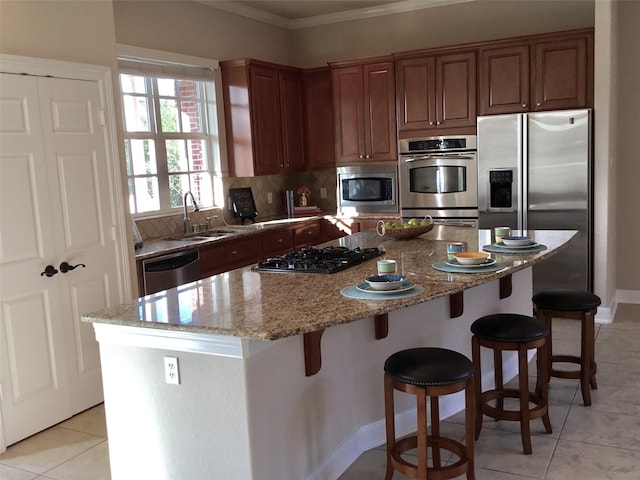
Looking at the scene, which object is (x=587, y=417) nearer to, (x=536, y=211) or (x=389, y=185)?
(x=536, y=211)

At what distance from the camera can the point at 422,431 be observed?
2467mm

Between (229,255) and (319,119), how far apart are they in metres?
2.16

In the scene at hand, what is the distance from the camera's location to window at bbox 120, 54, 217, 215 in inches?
199

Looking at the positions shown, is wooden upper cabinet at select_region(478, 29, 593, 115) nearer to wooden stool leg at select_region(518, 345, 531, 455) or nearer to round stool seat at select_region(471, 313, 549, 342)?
round stool seat at select_region(471, 313, 549, 342)

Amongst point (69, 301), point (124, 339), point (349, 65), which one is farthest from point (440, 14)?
point (124, 339)

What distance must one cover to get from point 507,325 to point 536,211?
2.45 m

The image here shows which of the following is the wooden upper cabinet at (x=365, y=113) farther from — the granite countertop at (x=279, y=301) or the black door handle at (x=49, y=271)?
the black door handle at (x=49, y=271)

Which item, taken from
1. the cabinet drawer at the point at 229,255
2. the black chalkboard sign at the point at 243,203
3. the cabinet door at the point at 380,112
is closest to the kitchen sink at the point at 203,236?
the cabinet drawer at the point at 229,255

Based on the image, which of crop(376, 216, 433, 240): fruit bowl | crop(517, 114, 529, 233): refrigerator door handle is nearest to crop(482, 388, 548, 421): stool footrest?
crop(376, 216, 433, 240): fruit bowl

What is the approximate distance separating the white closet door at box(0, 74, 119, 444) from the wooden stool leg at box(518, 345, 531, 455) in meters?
2.52

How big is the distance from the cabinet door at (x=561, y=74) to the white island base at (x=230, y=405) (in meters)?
3.13

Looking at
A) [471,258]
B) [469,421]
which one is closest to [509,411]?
[469,421]

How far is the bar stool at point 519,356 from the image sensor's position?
117 inches

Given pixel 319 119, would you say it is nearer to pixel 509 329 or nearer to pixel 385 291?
pixel 509 329
